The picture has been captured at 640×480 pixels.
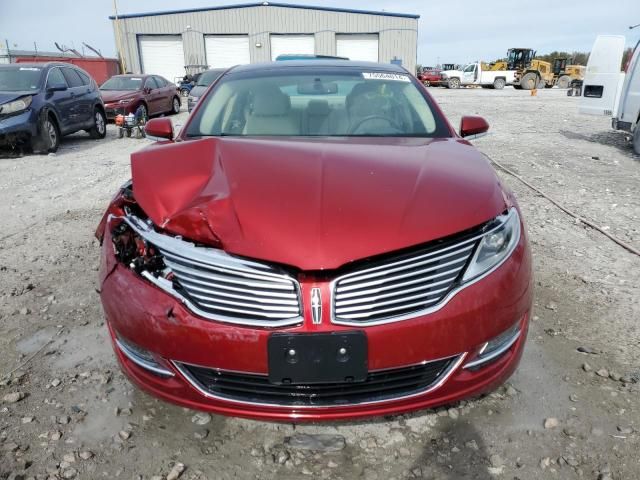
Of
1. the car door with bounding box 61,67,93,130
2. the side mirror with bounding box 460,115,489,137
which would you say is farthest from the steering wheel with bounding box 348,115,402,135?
the car door with bounding box 61,67,93,130

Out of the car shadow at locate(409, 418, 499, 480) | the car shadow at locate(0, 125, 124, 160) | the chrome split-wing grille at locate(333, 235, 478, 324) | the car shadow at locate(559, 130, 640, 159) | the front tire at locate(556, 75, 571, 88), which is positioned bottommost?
the front tire at locate(556, 75, 571, 88)

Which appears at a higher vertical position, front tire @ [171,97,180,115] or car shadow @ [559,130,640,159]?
front tire @ [171,97,180,115]

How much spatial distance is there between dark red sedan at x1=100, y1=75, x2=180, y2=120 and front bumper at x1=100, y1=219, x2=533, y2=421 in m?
11.3

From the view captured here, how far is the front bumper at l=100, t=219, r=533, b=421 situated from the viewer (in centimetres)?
160

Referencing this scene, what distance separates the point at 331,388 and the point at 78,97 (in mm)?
9764

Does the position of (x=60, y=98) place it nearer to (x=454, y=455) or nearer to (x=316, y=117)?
(x=316, y=117)

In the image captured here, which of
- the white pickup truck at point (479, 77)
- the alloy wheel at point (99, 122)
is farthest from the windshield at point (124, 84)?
the white pickup truck at point (479, 77)

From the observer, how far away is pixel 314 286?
1596 millimetres

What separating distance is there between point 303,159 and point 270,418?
3.35 ft

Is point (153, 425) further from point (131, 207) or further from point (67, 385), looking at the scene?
point (131, 207)

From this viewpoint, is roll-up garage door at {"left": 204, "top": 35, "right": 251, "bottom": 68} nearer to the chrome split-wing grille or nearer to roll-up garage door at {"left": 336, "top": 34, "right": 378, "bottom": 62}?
roll-up garage door at {"left": 336, "top": 34, "right": 378, "bottom": 62}

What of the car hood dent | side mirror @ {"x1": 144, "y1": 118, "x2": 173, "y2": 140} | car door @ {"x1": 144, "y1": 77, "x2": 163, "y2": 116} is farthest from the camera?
car door @ {"x1": 144, "y1": 77, "x2": 163, "y2": 116}

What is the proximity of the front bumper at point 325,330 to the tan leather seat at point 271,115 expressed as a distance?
1.32 metres

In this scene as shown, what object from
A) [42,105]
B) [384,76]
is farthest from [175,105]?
[384,76]
